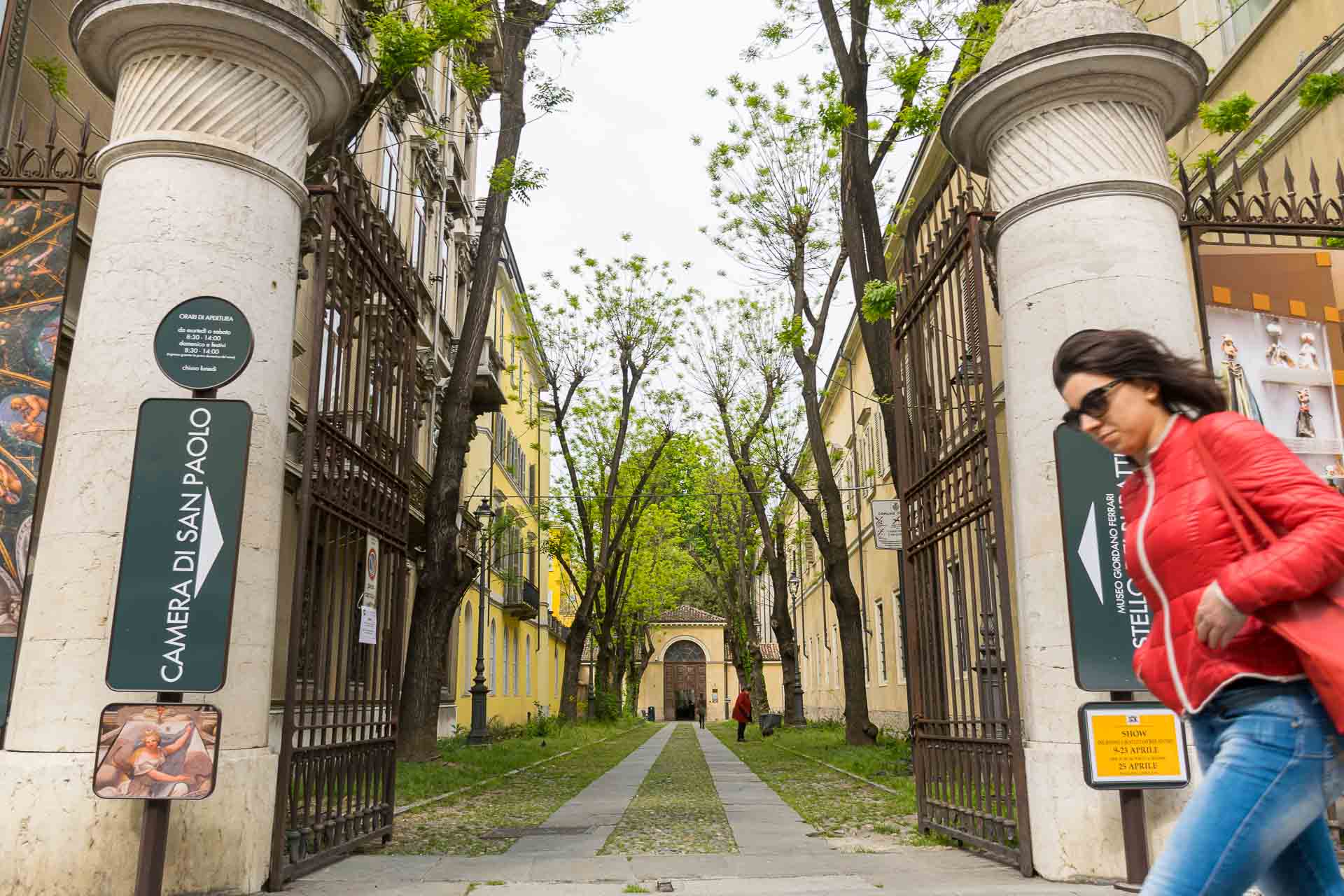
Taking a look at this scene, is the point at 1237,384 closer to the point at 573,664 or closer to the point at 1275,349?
the point at 1275,349

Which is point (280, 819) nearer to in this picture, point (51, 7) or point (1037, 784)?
point (1037, 784)

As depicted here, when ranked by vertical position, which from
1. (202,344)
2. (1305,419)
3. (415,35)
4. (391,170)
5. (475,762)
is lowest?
(475,762)

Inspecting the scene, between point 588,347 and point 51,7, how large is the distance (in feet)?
62.1

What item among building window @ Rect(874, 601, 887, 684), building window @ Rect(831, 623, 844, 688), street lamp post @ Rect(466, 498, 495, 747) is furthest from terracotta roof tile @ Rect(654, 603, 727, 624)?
street lamp post @ Rect(466, 498, 495, 747)

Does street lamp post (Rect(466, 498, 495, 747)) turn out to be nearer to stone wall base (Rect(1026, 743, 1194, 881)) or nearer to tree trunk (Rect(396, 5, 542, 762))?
tree trunk (Rect(396, 5, 542, 762))

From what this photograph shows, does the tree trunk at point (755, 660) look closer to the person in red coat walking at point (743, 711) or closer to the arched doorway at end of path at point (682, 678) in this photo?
the person in red coat walking at point (743, 711)

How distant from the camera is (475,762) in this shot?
1634cm

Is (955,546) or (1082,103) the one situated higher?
(1082,103)

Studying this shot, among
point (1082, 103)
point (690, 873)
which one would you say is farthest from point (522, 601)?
point (1082, 103)

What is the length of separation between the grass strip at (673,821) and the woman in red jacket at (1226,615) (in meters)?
5.53

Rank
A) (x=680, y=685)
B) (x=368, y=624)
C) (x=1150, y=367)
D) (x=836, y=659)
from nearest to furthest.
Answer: (x=1150, y=367), (x=368, y=624), (x=836, y=659), (x=680, y=685)

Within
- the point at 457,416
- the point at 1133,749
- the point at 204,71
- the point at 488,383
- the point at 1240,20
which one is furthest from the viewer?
the point at 488,383

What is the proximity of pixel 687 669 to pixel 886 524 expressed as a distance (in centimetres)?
6016

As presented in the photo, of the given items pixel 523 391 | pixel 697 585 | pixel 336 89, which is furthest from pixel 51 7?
pixel 697 585
